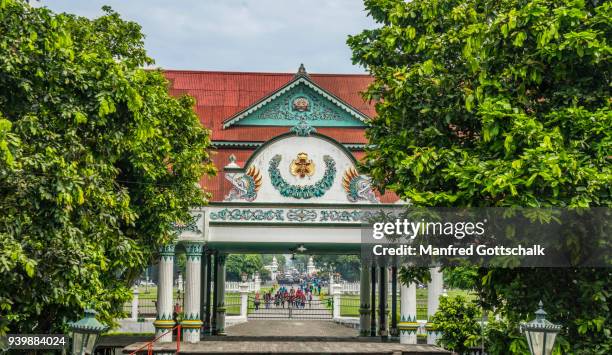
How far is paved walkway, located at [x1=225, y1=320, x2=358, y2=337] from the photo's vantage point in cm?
2814

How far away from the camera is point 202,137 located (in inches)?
722

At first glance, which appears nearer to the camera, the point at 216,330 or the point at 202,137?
the point at 202,137

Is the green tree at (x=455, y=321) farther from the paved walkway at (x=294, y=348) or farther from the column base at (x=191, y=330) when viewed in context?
the column base at (x=191, y=330)

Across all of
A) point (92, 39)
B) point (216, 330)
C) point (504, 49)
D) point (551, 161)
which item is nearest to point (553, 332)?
point (551, 161)

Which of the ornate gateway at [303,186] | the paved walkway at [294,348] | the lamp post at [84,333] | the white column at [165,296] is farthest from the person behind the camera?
the ornate gateway at [303,186]

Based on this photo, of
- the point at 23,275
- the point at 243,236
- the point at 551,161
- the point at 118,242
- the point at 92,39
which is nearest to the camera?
the point at 551,161

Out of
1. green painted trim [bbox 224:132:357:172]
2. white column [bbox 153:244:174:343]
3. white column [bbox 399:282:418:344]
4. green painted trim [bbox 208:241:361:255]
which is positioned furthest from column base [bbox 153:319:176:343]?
white column [bbox 399:282:418:344]

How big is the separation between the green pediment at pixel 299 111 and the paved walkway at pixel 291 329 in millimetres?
9316

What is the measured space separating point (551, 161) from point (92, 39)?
9861 millimetres

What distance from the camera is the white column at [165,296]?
19703 millimetres

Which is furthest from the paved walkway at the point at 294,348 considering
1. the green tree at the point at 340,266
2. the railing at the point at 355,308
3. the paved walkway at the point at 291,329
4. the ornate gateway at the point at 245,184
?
the green tree at the point at 340,266

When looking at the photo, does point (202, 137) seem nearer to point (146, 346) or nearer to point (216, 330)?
point (146, 346)

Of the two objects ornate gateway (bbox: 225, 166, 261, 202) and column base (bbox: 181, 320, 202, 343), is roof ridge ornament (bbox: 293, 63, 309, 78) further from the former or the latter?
column base (bbox: 181, 320, 202, 343)

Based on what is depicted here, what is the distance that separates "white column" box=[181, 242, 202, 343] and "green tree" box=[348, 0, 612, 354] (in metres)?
8.31
